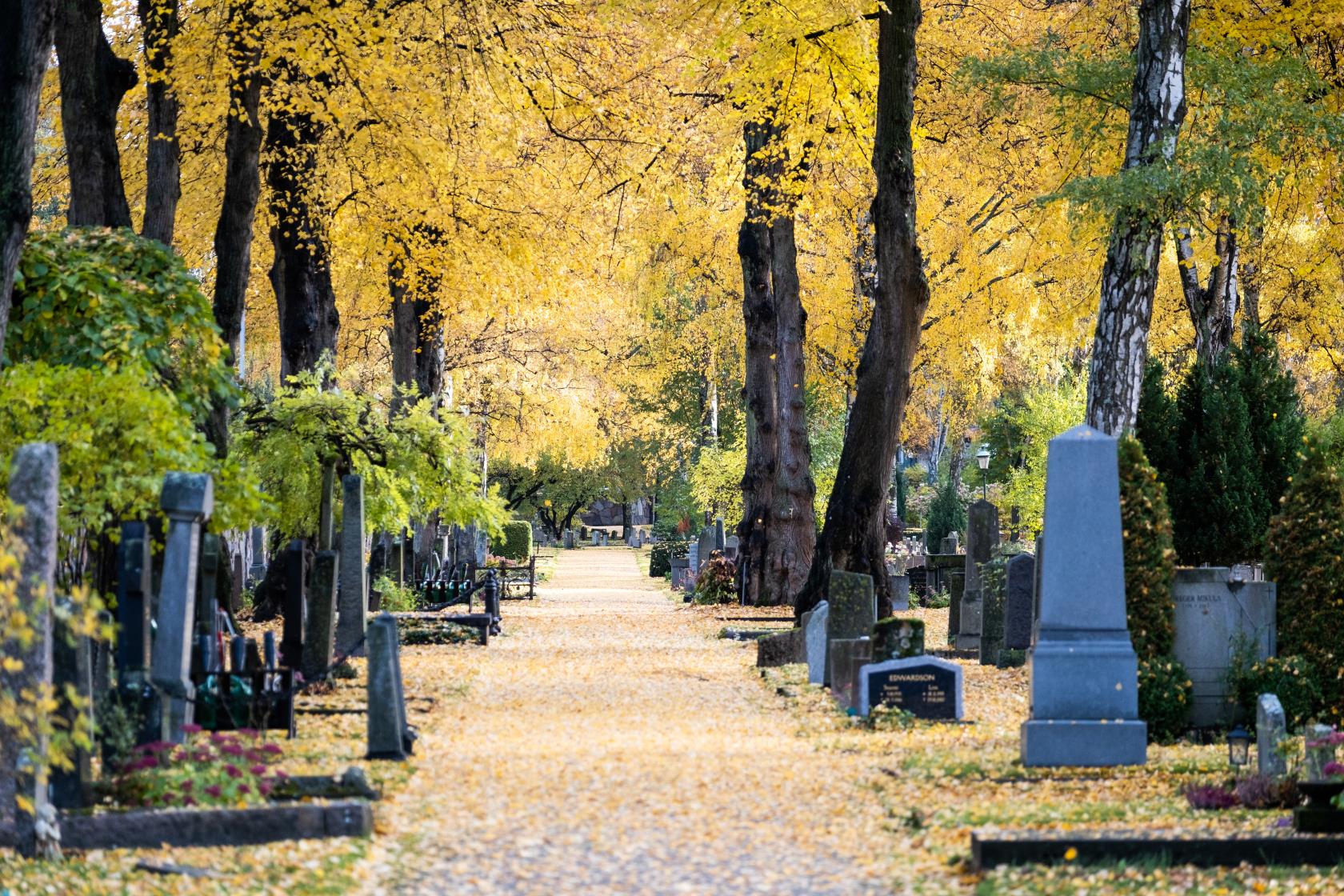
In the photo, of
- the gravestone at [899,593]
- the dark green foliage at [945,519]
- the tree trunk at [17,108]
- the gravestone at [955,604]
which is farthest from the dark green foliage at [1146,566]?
the dark green foliage at [945,519]

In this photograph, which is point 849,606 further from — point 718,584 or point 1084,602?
point 718,584

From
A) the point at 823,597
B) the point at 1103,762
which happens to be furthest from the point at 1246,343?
the point at 1103,762

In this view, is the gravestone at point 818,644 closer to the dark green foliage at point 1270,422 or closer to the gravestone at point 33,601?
the dark green foliage at point 1270,422

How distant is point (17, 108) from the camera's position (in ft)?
39.9

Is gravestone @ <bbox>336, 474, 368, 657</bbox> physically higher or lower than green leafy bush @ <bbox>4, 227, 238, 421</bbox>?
lower

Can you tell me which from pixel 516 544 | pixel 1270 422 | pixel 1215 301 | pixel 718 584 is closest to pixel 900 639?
pixel 1270 422

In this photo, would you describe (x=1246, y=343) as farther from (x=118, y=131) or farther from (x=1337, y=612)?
(x=118, y=131)

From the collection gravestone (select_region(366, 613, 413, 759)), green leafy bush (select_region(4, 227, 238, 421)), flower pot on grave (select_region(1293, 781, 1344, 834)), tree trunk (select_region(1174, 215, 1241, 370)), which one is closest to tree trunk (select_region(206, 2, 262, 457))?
green leafy bush (select_region(4, 227, 238, 421))

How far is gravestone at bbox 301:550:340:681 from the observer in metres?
17.0

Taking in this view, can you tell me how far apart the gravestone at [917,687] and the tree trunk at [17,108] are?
7.61 m

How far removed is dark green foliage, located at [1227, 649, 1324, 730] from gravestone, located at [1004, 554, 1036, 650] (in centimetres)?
539

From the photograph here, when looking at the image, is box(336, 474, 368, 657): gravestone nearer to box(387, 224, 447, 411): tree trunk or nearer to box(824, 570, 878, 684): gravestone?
box(824, 570, 878, 684): gravestone

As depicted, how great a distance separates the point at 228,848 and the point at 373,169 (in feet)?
57.4

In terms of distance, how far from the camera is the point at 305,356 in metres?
25.8
